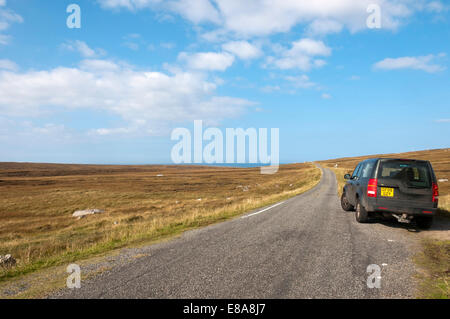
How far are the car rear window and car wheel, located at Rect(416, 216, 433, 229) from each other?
3.66 ft

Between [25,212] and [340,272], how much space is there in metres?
30.4

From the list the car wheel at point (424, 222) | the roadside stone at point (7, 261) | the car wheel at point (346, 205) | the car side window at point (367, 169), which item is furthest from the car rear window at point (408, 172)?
the roadside stone at point (7, 261)

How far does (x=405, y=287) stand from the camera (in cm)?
425

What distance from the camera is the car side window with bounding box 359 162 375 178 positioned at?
8941 millimetres

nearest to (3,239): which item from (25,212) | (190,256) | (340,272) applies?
(25,212)

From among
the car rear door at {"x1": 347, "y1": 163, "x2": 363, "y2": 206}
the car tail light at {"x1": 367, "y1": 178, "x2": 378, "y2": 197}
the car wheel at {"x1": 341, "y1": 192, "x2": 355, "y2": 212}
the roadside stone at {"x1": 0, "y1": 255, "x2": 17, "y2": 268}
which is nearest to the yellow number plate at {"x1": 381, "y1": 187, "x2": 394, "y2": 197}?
the car tail light at {"x1": 367, "y1": 178, "x2": 378, "y2": 197}

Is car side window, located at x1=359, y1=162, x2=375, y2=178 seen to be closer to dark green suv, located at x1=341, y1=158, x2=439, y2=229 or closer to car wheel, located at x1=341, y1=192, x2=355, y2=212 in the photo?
dark green suv, located at x1=341, y1=158, x2=439, y2=229

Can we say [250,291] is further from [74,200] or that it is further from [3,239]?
[74,200]

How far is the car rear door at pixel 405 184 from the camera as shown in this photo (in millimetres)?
7848

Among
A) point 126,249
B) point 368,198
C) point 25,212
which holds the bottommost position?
point 25,212

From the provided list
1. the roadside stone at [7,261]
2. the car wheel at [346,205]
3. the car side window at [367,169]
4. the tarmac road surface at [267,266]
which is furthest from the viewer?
the car wheel at [346,205]

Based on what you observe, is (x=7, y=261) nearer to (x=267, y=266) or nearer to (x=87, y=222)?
(x=267, y=266)

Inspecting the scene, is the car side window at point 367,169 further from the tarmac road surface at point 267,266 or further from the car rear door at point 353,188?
the tarmac road surface at point 267,266

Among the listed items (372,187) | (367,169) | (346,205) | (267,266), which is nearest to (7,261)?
(267,266)
